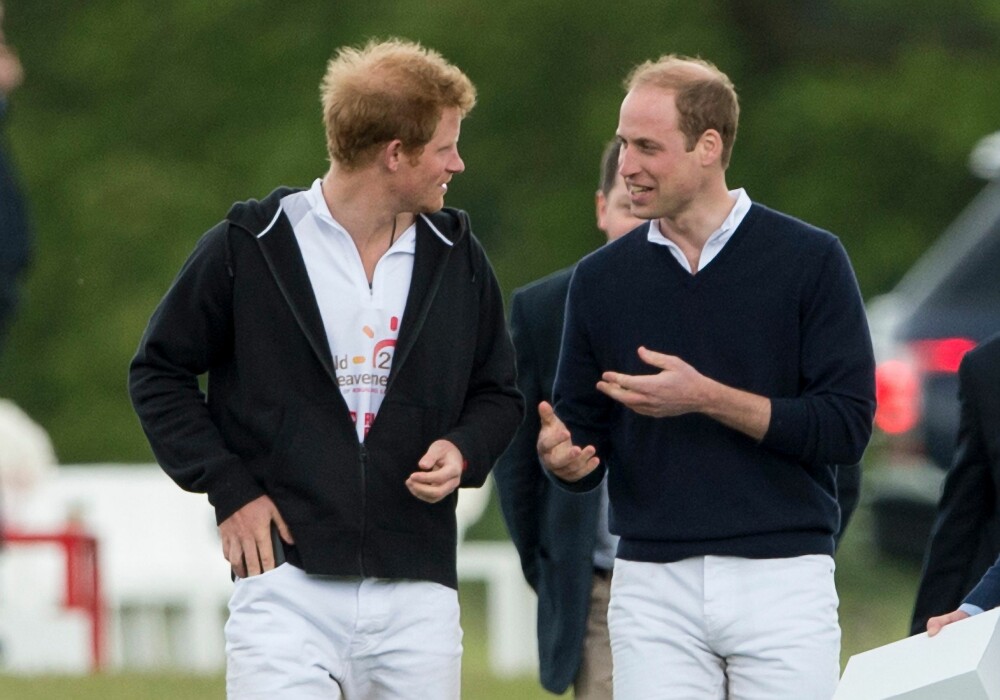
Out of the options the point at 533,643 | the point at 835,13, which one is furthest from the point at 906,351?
Result: the point at 835,13

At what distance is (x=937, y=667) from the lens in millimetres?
4109

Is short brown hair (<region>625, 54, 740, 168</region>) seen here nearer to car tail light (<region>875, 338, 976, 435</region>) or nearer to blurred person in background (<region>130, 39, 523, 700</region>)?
blurred person in background (<region>130, 39, 523, 700</region>)

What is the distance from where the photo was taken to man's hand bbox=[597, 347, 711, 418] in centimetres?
450

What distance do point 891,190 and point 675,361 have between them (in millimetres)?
13247

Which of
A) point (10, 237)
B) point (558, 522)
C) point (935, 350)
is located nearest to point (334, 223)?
point (558, 522)

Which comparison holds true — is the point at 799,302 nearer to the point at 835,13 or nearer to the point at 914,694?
the point at 914,694

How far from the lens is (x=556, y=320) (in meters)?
5.74

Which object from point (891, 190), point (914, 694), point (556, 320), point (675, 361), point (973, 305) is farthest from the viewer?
point (891, 190)

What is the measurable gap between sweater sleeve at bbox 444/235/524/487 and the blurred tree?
11.8 m

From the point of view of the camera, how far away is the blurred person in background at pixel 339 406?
465 cm

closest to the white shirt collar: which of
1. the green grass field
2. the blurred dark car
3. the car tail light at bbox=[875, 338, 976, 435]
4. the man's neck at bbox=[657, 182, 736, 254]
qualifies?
the man's neck at bbox=[657, 182, 736, 254]

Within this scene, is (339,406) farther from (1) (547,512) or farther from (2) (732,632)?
(1) (547,512)

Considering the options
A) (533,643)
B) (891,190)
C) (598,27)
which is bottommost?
(533,643)

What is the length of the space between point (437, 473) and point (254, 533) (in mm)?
391
